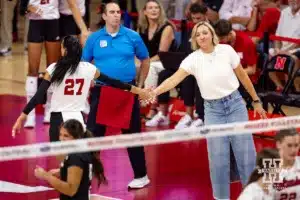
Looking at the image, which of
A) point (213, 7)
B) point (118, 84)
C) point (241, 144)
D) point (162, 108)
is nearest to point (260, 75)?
point (162, 108)

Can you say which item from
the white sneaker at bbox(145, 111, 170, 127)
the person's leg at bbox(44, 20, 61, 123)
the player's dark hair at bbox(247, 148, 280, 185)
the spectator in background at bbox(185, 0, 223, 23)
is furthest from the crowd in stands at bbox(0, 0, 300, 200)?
the player's dark hair at bbox(247, 148, 280, 185)

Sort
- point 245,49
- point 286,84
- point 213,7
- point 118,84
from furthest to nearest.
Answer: point 213,7 → point 286,84 → point 245,49 → point 118,84

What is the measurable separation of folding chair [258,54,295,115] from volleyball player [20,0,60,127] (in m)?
2.86

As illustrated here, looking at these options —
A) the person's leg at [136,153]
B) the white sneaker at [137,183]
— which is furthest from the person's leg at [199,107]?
the white sneaker at [137,183]

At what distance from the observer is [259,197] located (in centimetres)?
679

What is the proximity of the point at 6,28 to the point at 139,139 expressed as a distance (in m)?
10.8

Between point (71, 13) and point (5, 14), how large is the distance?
5.33 m

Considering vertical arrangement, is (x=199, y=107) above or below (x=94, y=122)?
below

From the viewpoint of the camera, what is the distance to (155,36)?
13344 mm

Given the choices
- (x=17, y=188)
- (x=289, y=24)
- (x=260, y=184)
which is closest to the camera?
(x=260, y=184)

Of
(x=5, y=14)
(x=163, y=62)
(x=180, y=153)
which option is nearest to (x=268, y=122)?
(x=180, y=153)

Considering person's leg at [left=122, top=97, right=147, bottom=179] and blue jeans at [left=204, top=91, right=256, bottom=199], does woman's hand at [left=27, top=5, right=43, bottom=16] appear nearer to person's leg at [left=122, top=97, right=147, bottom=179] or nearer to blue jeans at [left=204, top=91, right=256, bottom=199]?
person's leg at [left=122, top=97, right=147, bottom=179]

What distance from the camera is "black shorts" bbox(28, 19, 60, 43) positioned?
41.3 feet

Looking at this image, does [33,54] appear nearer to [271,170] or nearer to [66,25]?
[66,25]
